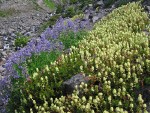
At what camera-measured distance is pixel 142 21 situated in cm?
1586

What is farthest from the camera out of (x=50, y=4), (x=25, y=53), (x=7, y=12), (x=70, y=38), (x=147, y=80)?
(x=50, y=4)

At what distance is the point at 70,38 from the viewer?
15031mm

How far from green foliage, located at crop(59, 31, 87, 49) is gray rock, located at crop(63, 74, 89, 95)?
4277 mm

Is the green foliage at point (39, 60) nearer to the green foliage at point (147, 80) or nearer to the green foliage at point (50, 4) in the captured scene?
the green foliage at point (147, 80)

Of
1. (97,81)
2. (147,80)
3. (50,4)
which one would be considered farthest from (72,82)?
(50,4)

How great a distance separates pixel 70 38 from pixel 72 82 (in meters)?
5.58

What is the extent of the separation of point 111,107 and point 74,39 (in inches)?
277

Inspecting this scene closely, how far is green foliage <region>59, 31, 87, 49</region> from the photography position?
14.5 meters

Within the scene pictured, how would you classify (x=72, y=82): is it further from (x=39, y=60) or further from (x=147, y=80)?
(x=39, y=60)

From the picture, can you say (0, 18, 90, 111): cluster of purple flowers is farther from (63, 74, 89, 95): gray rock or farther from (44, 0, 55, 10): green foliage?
(44, 0, 55, 10): green foliage

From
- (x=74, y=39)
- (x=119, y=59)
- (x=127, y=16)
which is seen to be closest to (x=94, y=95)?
(x=119, y=59)

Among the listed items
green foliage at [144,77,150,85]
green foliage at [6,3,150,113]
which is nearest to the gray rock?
green foliage at [6,3,150,113]

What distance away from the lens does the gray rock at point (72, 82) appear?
9.61 meters

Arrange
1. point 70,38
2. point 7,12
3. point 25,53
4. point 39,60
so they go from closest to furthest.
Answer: point 25,53 → point 39,60 → point 70,38 → point 7,12
